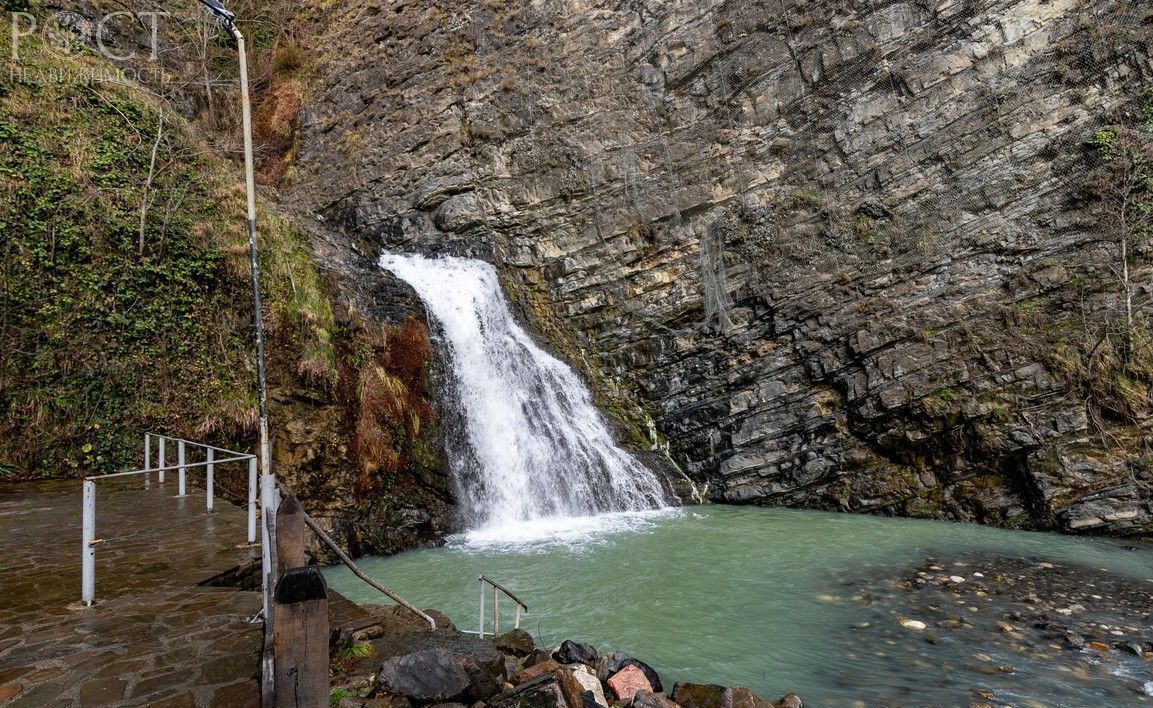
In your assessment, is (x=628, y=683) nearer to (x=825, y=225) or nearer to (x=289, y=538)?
(x=289, y=538)

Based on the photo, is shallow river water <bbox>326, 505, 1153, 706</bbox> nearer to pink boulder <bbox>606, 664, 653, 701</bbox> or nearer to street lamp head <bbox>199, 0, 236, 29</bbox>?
pink boulder <bbox>606, 664, 653, 701</bbox>

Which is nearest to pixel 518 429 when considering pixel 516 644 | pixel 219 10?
pixel 516 644

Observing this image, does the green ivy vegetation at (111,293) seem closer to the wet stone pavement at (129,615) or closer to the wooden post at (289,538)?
the wet stone pavement at (129,615)

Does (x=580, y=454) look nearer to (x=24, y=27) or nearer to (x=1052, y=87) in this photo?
(x=1052, y=87)

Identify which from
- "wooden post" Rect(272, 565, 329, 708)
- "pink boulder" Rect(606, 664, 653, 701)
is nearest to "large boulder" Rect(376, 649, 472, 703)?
"wooden post" Rect(272, 565, 329, 708)

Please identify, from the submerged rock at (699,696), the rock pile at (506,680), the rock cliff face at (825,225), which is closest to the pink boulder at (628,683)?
the rock pile at (506,680)

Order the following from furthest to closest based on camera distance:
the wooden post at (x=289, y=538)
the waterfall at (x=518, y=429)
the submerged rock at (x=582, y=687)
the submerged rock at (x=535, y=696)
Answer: the waterfall at (x=518, y=429) < the submerged rock at (x=582, y=687) < the submerged rock at (x=535, y=696) < the wooden post at (x=289, y=538)

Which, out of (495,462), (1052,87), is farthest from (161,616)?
(1052,87)

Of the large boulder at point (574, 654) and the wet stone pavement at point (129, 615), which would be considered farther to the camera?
the large boulder at point (574, 654)

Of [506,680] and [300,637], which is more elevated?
[300,637]

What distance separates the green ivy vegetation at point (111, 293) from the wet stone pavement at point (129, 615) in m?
2.81

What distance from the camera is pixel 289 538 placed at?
323 centimetres

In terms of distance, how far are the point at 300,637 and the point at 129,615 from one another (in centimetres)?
312

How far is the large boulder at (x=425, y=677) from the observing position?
12.8 feet
